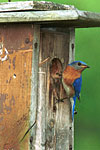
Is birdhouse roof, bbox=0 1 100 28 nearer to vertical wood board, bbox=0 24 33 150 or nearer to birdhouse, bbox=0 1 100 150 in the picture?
birdhouse, bbox=0 1 100 150

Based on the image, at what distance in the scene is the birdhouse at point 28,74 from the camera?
5.92 meters

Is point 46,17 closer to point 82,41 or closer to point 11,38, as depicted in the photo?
point 11,38

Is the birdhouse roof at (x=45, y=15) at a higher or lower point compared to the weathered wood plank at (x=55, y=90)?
higher

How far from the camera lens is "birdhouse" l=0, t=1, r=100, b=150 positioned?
5.92 m

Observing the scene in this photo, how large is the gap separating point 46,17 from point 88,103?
277 centimetres

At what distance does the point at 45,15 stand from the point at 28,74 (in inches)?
23.6

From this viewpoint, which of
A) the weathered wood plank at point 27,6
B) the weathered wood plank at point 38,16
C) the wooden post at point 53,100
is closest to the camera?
the weathered wood plank at point 38,16

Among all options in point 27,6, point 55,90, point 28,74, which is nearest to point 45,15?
point 27,6

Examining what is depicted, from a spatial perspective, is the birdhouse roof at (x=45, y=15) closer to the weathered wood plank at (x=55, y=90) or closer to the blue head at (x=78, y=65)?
the weathered wood plank at (x=55, y=90)

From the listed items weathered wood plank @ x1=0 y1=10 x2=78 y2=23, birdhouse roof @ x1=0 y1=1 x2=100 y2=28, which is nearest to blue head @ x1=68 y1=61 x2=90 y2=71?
birdhouse roof @ x1=0 y1=1 x2=100 y2=28

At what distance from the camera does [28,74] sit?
5941mm

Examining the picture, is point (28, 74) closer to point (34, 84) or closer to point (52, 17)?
point (34, 84)

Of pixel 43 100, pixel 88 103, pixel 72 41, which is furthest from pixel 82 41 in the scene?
pixel 43 100

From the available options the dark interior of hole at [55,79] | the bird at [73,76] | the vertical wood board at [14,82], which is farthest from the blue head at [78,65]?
the vertical wood board at [14,82]
